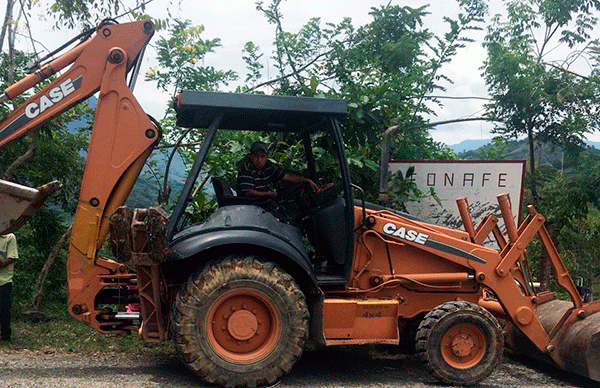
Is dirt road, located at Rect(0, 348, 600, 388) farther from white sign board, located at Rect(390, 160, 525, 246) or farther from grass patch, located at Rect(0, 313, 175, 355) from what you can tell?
white sign board, located at Rect(390, 160, 525, 246)

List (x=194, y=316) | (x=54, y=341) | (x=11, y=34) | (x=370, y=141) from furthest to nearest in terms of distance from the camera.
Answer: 1. (x=11, y=34)
2. (x=370, y=141)
3. (x=54, y=341)
4. (x=194, y=316)

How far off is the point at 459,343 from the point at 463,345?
43 mm

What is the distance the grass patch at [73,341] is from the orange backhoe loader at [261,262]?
1.27 metres

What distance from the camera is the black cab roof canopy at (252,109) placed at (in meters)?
5.98

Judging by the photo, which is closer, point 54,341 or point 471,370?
point 471,370

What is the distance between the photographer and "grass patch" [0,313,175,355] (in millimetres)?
7508

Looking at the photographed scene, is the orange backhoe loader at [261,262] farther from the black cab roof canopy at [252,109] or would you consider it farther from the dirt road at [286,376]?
the dirt road at [286,376]

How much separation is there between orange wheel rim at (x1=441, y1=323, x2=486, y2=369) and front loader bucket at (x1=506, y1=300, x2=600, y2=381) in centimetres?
85

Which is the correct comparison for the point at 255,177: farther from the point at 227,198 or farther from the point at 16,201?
the point at 16,201

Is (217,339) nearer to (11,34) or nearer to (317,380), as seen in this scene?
(317,380)

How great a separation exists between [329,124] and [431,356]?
219 cm

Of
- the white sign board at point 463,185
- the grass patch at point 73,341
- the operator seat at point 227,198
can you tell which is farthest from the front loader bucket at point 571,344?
the grass patch at point 73,341

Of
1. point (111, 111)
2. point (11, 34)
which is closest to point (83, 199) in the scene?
point (111, 111)

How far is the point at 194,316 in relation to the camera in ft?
18.8
